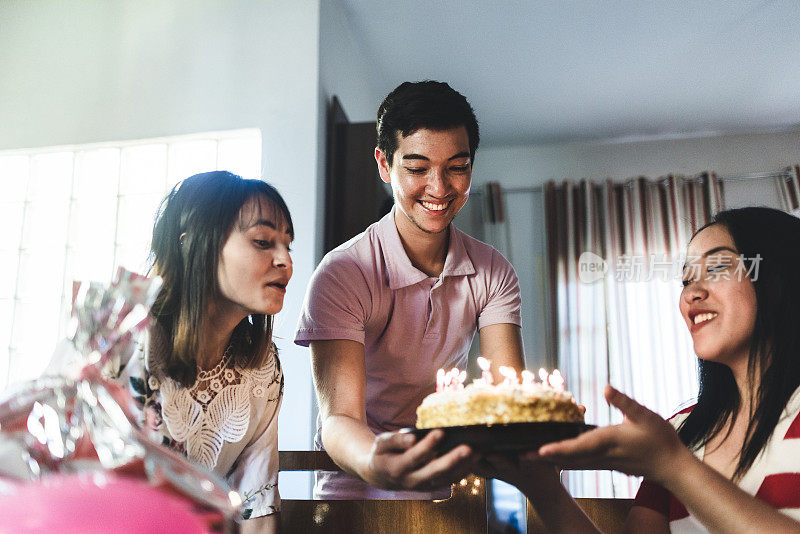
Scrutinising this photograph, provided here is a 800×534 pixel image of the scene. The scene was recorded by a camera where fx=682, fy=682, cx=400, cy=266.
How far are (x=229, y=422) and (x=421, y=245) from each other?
0.65 m

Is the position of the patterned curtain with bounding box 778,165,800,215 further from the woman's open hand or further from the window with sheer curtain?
the woman's open hand

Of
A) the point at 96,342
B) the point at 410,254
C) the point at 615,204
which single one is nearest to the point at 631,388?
the point at 615,204

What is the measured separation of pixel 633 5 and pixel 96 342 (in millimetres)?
3888

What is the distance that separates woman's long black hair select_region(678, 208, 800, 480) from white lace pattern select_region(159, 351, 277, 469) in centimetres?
87

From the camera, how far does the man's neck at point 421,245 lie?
1.72 meters

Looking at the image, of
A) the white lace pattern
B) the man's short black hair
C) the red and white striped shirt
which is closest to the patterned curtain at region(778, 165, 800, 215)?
the man's short black hair

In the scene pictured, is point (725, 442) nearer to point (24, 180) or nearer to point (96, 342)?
point (96, 342)

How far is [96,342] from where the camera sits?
402 mm

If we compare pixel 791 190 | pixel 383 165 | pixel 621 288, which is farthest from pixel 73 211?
pixel 791 190

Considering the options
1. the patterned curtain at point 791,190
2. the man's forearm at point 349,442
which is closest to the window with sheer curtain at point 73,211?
the man's forearm at point 349,442

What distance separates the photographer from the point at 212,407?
4.35 feet

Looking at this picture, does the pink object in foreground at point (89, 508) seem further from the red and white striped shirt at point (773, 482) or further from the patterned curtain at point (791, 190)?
the patterned curtain at point (791, 190)

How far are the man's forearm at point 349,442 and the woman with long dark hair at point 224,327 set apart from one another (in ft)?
0.46

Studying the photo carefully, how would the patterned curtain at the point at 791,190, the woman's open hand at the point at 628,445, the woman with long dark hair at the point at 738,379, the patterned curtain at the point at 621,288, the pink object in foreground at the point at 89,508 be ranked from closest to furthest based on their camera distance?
the pink object in foreground at the point at 89,508, the woman's open hand at the point at 628,445, the woman with long dark hair at the point at 738,379, the patterned curtain at the point at 621,288, the patterned curtain at the point at 791,190
